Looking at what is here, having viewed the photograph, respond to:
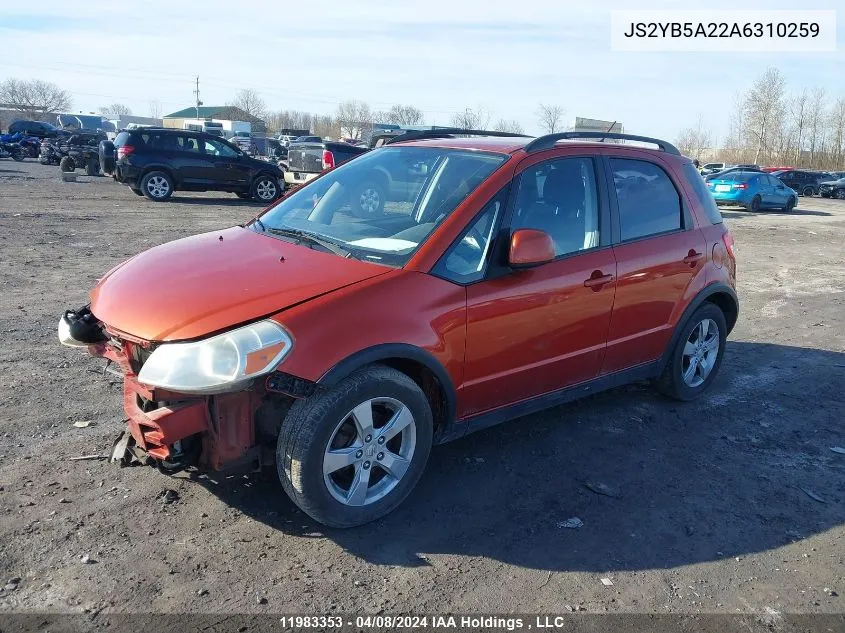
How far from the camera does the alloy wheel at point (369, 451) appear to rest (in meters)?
3.34

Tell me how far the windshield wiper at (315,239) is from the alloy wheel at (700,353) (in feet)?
9.28

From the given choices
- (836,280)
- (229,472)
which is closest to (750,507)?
(229,472)

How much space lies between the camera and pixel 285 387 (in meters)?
3.11

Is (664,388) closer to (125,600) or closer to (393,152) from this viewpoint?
(393,152)

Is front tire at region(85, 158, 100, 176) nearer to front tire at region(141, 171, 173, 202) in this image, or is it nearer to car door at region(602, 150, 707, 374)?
front tire at region(141, 171, 173, 202)

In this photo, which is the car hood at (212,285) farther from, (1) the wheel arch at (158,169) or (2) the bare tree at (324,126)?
(2) the bare tree at (324,126)

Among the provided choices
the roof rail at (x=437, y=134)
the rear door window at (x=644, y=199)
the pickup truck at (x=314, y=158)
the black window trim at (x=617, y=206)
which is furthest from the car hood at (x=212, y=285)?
the pickup truck at (x=314, y=158)

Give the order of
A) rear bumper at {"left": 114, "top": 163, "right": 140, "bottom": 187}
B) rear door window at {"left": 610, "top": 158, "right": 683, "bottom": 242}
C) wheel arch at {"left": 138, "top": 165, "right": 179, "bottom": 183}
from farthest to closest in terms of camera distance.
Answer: wheel arch at {"left": 138, "top": 165, "right": 179, "bottom": 183} < rear bumper at {"left": 114, "top": 163, "right": 140, "bottom": 187} < rear door window at {"left": 610, "top": 158, "right": 683, "bottom": 242}

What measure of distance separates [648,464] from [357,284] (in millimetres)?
2224

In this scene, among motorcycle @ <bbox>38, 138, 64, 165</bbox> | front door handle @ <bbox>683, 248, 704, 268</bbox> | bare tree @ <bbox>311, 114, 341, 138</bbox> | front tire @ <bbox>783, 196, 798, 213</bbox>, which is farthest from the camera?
bare tree @ <bbox>311, 114, 341, 138</bbox>

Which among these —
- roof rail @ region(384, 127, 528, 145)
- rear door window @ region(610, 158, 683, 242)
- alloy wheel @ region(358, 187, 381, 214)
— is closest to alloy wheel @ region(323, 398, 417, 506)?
alloy wheel @ region(358, 187, 381, 214)

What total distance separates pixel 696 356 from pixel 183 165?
15.6 metres

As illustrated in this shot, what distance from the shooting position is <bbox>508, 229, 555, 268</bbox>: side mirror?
148 inches

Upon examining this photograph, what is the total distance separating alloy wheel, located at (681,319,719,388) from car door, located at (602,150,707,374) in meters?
0.38
